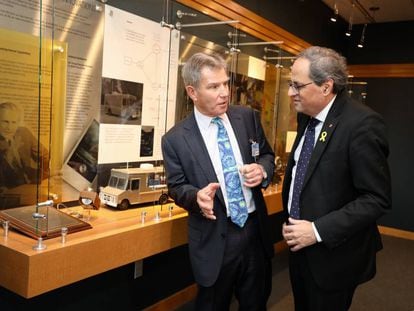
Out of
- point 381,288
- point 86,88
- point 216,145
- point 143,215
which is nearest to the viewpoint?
point 216,145

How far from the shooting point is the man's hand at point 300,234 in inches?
67.1

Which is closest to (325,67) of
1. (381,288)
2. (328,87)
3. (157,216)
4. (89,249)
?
(328,87)

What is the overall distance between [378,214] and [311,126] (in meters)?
0.52

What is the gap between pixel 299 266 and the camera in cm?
194

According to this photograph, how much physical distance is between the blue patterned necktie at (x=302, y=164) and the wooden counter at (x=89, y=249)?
0.79m

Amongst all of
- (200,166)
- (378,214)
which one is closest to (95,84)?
(200,166)

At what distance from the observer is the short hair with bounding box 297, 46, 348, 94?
5.74 ft

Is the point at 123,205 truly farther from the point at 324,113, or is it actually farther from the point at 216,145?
the point at 324,113

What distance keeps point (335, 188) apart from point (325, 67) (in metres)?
0.55

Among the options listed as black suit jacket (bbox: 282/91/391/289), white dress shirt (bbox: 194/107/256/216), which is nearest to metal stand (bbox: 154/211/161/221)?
white dress shirt (bbox: 194/107/256/216)

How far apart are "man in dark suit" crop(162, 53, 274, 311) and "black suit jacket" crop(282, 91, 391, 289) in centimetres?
32

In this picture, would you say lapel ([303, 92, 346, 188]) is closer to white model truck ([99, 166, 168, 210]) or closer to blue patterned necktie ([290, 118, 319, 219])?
blue patterned necktie ([290, 118, 319, 219])

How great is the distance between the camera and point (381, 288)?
3924 millimetres

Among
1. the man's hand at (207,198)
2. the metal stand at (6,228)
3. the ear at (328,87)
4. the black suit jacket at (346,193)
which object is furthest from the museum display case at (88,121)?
the ear at (328,87)
